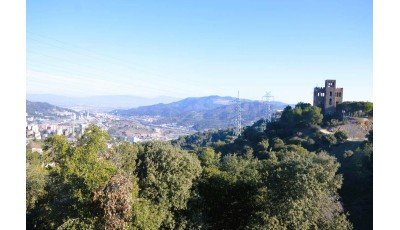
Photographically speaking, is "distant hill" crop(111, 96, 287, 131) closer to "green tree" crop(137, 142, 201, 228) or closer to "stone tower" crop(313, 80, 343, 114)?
"stone tower" crop(313, 80, 343, 114)

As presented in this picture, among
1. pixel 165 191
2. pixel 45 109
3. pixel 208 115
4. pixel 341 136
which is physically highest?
pixel 45 109

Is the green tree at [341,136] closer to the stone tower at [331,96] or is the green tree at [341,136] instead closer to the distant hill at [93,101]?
the stone tower at [331,96]

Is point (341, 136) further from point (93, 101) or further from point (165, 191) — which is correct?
point (93, 101)

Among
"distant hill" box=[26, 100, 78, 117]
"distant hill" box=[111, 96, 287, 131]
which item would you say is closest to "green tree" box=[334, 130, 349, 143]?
"distant hill" box=[26, 100, 78, 117]

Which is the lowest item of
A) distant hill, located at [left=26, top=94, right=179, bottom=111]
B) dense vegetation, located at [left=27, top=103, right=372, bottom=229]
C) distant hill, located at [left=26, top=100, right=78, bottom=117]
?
dense vegetation, located at [left=27, top=103, right=372, bottom=229]

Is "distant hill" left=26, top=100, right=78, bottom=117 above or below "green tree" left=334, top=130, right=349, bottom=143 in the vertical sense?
above

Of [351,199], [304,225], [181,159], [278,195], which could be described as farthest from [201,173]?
[351,199]

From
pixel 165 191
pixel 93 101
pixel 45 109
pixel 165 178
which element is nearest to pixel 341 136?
pixel 165 178

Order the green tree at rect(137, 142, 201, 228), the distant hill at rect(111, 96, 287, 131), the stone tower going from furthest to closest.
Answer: the distant hill at rect(111, 96, 287, 131)
the stone tower
the green tree at rect(137, 142, 201, 228)
